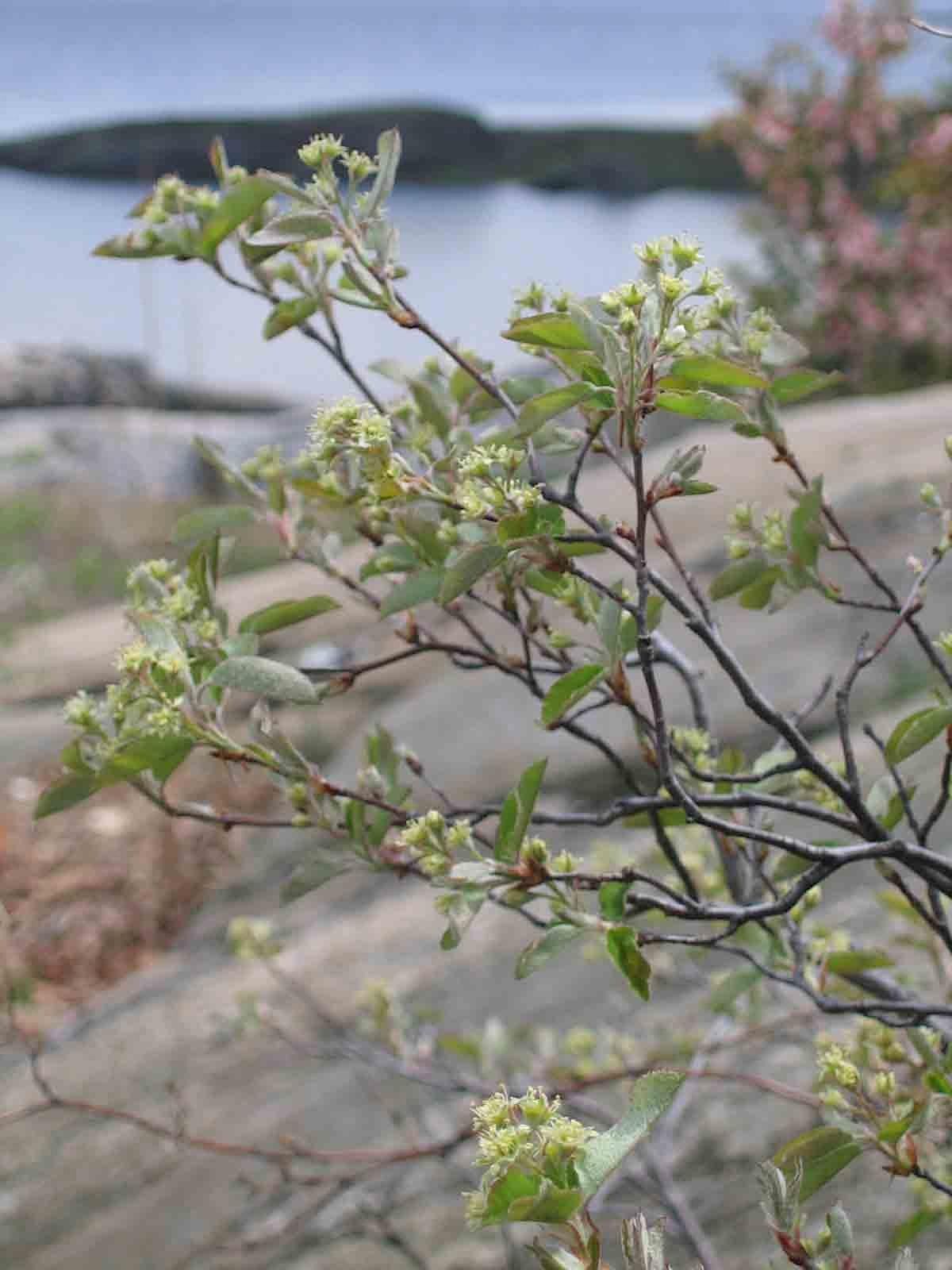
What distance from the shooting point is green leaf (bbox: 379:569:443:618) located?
0.57 m

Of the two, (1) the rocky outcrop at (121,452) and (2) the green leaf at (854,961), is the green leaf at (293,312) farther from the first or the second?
(1) the rocky outcrop at (121,452)

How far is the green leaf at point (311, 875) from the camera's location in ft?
2.05

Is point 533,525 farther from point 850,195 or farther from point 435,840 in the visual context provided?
point 850,195

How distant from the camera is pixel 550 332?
473mm

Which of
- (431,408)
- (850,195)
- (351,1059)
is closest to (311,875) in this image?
(431,408)

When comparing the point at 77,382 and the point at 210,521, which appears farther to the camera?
the point at 77,382

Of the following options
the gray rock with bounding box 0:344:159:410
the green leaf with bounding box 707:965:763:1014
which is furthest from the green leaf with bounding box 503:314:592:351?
the gray rock with bounding box 0:344:159:410

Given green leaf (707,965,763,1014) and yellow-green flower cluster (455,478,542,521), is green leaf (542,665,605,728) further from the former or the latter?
green leaf (707,965,763,1014)

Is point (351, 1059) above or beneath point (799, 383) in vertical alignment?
beneath

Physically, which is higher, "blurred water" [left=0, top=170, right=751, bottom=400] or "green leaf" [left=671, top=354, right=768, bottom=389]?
"green leaf" [left=671, top=354, right=768, bottom=389]

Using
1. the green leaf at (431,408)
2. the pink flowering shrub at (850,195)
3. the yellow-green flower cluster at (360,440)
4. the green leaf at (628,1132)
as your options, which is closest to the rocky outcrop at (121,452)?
the pink flowering shrub at (850,195)

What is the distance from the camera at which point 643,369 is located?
0.45m

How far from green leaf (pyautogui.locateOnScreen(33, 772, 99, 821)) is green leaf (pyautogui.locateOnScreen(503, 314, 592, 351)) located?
245mm

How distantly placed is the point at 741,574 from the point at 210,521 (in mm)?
249
